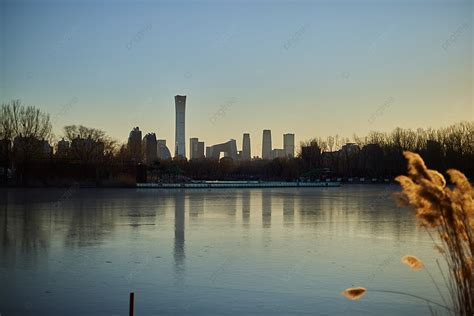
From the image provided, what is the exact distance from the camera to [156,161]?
8012 centimetres

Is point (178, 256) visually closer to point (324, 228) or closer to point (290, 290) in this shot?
point (290, 290)

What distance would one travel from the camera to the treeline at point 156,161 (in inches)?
2378

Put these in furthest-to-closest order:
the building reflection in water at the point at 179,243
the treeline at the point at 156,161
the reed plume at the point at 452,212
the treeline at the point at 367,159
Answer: the treeline at the point at 367,159 → the treeline at the point at 156,161 → the building reflection in water at the point at 179,243 → the reed plume at the point at 452,212

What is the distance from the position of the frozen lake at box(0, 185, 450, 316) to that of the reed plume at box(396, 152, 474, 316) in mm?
3246

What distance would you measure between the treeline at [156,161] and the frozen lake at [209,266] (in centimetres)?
4110

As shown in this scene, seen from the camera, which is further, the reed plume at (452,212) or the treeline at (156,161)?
the treeline at (156,161)

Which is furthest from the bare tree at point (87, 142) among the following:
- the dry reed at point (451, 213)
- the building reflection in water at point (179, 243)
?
the dry reed at point (451, 213)

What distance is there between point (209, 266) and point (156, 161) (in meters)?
69.3

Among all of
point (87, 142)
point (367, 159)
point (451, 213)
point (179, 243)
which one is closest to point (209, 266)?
point (179, 243)

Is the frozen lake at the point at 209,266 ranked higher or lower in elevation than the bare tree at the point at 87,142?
lower

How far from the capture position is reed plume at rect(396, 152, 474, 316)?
16.3ft

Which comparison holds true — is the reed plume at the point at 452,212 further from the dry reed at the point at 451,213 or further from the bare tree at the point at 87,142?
the bare tree at the point at 87,142

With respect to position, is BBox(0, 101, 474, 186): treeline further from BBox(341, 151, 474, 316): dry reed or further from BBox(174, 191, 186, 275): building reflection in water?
BBox(341, 151, 474, 316): dry reed

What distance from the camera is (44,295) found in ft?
29.7
